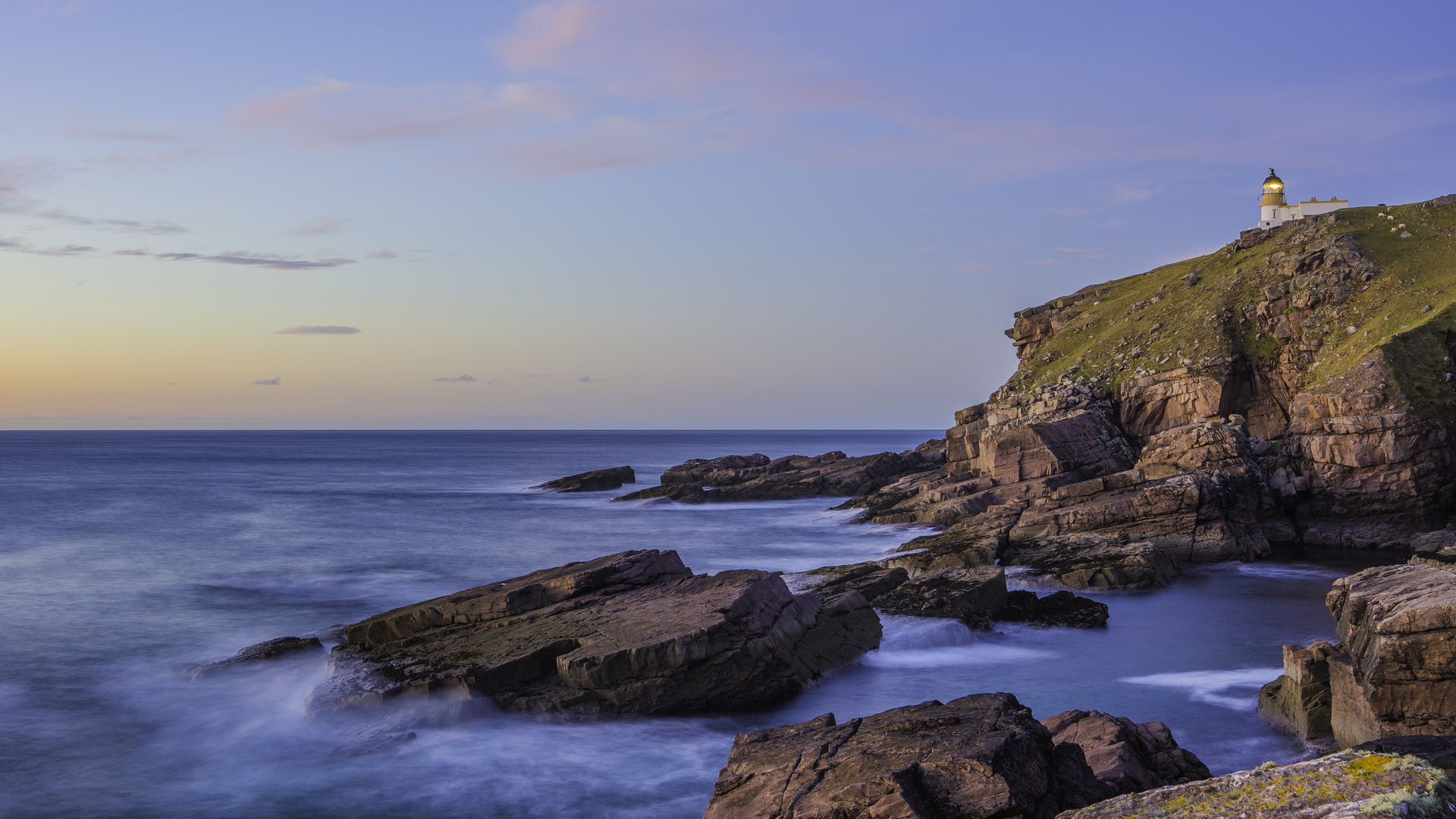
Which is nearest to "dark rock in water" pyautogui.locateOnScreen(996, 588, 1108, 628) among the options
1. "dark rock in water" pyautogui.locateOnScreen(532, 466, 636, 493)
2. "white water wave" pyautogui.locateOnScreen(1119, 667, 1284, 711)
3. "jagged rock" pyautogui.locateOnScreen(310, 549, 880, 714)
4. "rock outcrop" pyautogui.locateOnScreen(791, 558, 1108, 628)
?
"rock outcrop" pyautogui.locateOnScreen(791, 558, 1108, 628)

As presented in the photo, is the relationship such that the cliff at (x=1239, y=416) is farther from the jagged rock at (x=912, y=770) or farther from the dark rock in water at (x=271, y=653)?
the jagged rock at (x=912, y=770)

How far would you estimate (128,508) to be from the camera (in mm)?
60750

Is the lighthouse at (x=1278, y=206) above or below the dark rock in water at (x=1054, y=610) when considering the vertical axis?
above

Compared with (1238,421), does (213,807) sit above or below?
below

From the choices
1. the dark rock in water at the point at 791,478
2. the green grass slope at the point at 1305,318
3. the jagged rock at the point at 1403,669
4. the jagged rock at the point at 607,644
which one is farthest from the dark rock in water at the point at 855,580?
the dark rock in water at the point at 791,478

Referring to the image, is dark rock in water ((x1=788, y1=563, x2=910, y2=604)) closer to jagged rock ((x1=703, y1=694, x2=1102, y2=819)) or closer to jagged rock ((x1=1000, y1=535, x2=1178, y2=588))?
jagged rock ((x1=1000, y1=535, x2=1178, y2=588))

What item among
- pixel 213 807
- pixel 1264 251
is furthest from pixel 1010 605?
pixel 1264 251

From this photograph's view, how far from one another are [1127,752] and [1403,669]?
198 inches

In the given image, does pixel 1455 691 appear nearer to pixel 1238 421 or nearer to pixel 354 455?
pixel 1238 421

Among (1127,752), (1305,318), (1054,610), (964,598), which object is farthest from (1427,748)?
(1305,318)

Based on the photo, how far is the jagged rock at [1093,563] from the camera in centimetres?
2842

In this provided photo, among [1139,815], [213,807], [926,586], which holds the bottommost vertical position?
[213,807]

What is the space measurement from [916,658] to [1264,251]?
160ft

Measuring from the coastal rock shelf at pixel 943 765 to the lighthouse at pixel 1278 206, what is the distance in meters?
74.5
